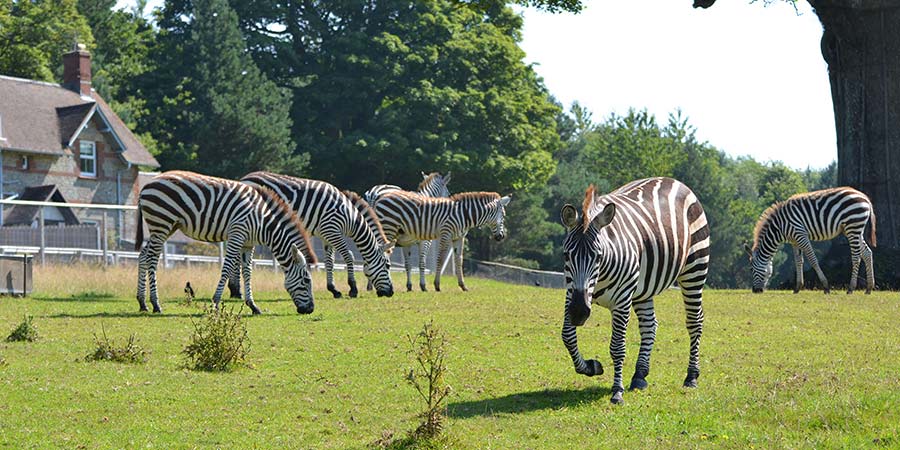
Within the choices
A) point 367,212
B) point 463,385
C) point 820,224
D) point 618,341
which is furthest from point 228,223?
point 820,224

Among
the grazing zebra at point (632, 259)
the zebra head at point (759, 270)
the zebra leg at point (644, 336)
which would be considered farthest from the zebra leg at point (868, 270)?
the zebra leg at point (644, 336)

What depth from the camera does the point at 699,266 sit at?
13.2 m

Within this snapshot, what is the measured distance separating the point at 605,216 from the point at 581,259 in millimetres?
645

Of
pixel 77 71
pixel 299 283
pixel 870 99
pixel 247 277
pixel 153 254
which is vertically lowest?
pixel 299 283

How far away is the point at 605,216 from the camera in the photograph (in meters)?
11.6

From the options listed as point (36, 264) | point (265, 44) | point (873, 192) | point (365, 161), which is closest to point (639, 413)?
point (36, 264)

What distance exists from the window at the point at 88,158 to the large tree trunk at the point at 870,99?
34954 mm

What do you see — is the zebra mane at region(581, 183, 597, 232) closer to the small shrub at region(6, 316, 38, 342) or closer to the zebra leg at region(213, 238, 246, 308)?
the small shrub at region(6, 316, 38, 342)

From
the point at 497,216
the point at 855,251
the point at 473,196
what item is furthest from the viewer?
the point at 497,216

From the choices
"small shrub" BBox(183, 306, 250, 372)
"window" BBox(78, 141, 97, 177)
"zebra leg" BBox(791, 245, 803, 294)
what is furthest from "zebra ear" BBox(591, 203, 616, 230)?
"window" BBox(78, 141, 97, 177)

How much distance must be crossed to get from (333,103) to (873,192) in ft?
134

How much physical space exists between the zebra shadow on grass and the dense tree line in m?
46.2

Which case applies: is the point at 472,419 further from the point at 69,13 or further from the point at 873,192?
the point at 69,13

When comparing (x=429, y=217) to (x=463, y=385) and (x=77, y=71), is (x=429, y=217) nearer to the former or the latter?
(x=463, y=385)
